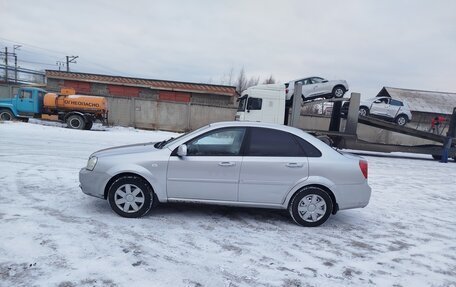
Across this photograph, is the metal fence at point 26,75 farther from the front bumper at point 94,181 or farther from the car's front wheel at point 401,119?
the front bumper at point 94,181

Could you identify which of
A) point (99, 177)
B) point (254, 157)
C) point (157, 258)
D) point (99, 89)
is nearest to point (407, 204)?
point (254, 157)

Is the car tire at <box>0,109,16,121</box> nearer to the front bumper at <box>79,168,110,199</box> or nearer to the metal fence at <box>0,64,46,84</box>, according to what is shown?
the front bumper at <box>79,168,110,199</box>

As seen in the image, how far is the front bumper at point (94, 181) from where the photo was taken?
471cm

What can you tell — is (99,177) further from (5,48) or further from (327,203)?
(5,48)

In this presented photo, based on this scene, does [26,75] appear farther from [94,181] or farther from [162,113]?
[94,181]

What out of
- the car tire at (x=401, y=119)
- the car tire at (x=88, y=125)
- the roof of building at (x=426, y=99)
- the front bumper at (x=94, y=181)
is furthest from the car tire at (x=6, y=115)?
the roof of building at (x=426, y=99)

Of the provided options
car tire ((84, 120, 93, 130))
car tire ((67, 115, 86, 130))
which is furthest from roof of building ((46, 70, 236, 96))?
car tire ((67, 115, 86, 130))

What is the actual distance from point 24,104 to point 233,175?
19868 millimetres

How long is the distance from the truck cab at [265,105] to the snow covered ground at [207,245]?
9.09 metres

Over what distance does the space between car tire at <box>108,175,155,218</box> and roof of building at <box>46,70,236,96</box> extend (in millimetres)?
26399

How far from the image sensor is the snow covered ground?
10.8 feet

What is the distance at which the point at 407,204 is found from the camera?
6.79m

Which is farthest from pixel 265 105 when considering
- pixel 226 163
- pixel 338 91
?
pixel 226 163

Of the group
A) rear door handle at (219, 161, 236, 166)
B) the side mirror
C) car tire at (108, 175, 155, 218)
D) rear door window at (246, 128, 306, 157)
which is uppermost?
rear door window at (246, 128, 306, 157)
